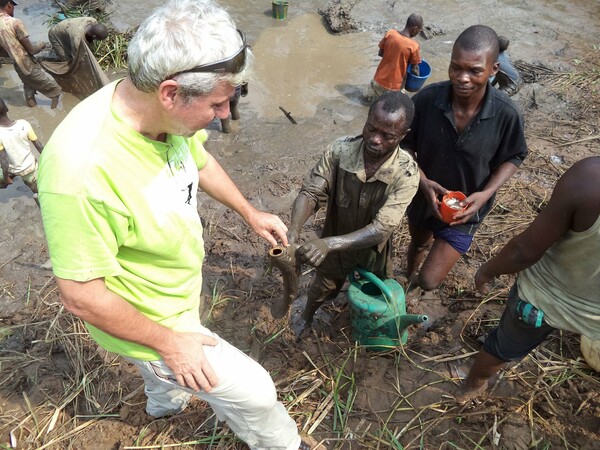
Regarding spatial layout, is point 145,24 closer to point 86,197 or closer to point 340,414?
point 86,197

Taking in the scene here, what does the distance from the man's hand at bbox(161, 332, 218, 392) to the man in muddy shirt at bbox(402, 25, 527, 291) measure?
1.94m

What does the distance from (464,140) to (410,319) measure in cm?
126

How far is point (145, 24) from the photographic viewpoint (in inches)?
61.1

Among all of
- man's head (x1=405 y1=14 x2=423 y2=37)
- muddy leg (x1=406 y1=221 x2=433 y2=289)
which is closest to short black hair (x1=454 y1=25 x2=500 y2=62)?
muddy leg (x1=406 y1=221 x2=433 y2=289)

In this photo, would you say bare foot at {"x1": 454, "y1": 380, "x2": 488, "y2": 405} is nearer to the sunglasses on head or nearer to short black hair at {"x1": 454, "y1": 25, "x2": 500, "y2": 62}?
short black hair at {"x1": 454, "y1": 25, "x2": 500, "y2": 62}

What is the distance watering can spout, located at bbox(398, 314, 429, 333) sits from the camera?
2740 mm

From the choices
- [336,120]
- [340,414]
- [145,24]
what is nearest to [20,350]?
[340,414]

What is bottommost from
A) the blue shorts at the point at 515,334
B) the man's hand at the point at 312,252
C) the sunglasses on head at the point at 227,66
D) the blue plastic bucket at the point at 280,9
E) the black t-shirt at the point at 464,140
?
the blue plastic bucket at the point at 280,9

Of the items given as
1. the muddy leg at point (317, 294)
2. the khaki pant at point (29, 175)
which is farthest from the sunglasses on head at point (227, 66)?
the khaki pant at point (29, 175)

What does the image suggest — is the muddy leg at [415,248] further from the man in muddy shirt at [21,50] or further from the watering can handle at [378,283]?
the man in muddy shirt at [21,50]

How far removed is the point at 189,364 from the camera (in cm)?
190

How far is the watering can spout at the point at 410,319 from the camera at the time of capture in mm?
2740

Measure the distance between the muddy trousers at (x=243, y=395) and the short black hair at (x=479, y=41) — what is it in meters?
2.31

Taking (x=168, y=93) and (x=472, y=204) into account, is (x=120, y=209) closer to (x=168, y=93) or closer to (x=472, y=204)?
(x=168, y=93)
